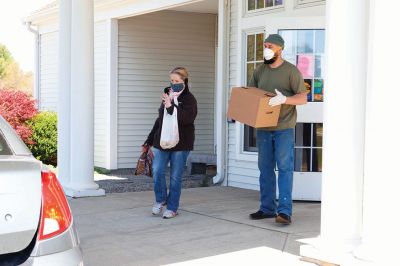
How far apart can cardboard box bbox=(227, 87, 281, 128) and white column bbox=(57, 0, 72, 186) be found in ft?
10.00

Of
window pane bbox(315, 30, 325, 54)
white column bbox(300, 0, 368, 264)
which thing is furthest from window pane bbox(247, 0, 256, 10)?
white column bbox(300, 0, 368, 264)

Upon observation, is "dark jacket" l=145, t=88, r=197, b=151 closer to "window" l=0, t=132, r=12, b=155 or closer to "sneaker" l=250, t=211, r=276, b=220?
"sneaker" l=250, t=211, r=276, b=220

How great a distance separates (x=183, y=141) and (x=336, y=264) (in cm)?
241

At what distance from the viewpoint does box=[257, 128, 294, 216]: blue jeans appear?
6004 millimetres

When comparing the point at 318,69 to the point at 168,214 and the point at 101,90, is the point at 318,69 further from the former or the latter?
the point at 101,90

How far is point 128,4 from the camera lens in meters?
11.6

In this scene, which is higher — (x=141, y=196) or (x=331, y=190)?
(x=331, y=190)

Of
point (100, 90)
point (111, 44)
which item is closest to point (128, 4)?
point (111, 44)

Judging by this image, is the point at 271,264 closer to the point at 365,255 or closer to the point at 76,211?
the point at 365,255

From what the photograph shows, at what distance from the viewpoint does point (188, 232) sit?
5.96 metres

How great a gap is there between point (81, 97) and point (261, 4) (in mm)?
2896

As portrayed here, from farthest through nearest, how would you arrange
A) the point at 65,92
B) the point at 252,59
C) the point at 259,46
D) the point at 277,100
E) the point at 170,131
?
the point at 252,59
the point at 259,46
the point at 65,92
the point at 170,131
the point at 277,100

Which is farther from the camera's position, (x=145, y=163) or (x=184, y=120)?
(x=145, y=163)

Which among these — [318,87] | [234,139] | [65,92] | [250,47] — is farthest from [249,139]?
[65,92]
